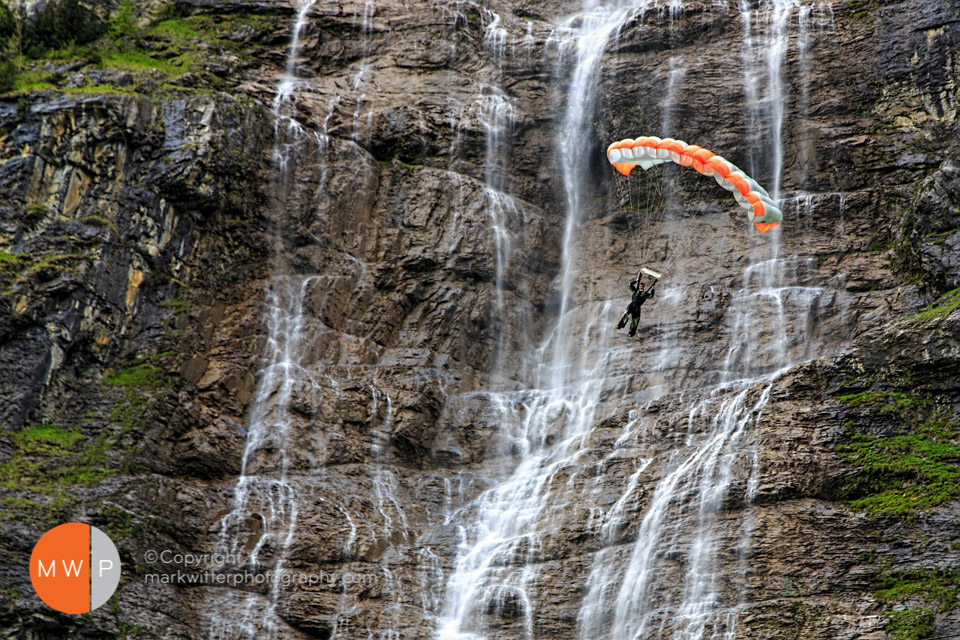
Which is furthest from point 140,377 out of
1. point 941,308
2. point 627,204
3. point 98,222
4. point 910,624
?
point 941,308

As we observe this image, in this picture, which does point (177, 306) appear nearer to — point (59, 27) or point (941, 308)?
point (59, 27)

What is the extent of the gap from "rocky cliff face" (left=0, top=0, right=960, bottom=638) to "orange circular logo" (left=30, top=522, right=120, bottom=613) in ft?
1.16

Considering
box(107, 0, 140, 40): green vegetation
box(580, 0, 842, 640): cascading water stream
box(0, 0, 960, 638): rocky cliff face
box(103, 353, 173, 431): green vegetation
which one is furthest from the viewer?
box(107, 0, 140, 40): green vegetation

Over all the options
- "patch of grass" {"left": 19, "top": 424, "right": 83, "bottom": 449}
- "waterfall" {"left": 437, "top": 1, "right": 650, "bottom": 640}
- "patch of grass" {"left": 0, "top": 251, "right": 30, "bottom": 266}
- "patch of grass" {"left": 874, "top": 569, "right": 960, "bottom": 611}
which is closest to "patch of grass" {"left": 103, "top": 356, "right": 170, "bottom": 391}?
"patch of grass" {"left": 19, "top": 424, "right": 83, "bottom": 449}

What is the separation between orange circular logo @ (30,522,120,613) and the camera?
23.4 meters

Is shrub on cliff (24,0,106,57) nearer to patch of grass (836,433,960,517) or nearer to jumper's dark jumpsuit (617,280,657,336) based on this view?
jumper's dark jumpsuit (617,280,657,336)

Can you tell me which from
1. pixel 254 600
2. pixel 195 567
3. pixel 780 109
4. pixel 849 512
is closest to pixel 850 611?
pixel 849 512

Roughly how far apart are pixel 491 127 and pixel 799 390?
15.0m

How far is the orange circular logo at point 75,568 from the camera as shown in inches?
923

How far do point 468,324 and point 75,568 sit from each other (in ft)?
43.7

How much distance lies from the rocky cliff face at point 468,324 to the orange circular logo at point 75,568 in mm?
353

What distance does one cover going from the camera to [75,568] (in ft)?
79.6

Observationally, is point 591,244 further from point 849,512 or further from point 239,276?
point 849,512

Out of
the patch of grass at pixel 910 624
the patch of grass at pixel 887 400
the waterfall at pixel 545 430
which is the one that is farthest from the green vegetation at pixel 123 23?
the patch of grass at pixel 910 624
